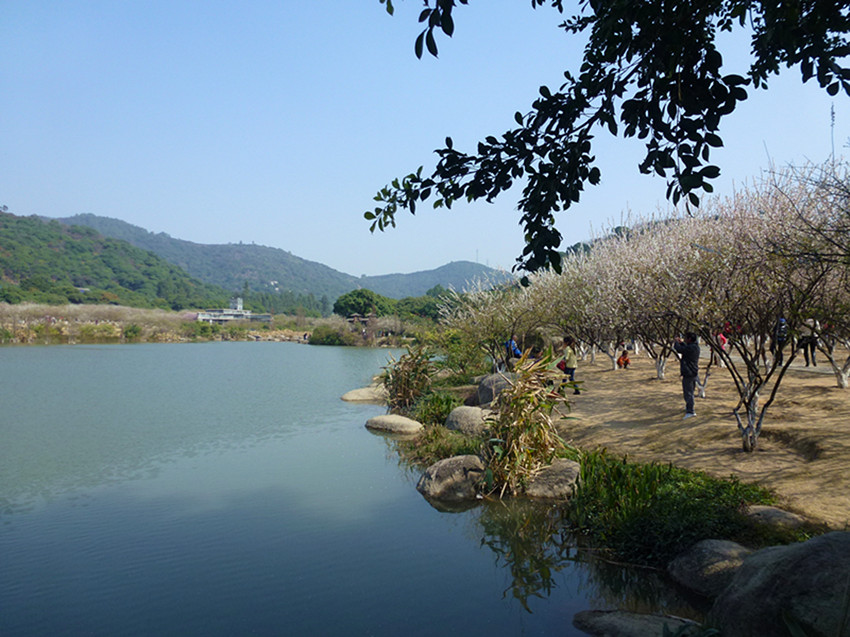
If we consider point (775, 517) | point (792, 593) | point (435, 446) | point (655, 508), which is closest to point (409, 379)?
point (435, 446)

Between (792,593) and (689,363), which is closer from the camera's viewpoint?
(792,593)

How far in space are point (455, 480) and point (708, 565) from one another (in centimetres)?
511

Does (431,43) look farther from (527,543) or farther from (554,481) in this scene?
(554,481)

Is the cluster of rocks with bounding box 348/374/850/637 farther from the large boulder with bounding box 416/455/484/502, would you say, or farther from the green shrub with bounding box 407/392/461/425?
the green shrub with bounding box 407/392/461/425

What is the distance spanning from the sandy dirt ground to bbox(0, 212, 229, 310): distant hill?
10902cm

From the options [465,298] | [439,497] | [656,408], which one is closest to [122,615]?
[439,497]

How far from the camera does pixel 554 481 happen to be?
10.6m

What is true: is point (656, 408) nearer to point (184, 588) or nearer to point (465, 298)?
point (184, 588)

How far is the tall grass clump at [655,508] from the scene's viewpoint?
7.48m

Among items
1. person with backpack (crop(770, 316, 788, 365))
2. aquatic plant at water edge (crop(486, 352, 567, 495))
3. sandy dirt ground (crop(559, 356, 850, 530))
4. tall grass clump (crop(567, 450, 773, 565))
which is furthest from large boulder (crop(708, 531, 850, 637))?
person with backpack (crop(770, 316, 788, 365))

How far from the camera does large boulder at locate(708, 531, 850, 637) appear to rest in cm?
431

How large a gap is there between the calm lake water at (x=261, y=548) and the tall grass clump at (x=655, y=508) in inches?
18.9

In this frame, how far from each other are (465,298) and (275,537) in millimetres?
21927

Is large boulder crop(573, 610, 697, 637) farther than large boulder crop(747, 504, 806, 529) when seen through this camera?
No
